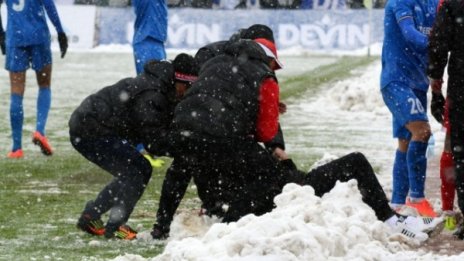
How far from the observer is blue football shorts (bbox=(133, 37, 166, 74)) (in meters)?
12.2

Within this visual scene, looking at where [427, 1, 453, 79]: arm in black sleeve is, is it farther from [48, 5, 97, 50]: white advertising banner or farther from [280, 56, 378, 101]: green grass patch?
[48, 5, 97, 50]: white advertising banner

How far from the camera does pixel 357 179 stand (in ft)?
26.3

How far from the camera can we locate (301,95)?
2252 cm

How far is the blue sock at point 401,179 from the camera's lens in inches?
368

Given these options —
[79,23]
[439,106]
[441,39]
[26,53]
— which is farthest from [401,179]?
[79,23]

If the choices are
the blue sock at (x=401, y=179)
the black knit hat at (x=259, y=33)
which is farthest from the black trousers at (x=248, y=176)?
the blue sock at (x=401, y=179)

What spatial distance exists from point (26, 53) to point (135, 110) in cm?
524

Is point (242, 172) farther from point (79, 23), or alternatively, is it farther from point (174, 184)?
point (79, 23)

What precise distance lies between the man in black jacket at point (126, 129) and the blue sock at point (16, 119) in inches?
179

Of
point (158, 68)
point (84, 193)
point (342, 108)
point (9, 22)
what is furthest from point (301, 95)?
point (158, 68)

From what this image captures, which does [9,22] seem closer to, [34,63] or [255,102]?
[34,63]

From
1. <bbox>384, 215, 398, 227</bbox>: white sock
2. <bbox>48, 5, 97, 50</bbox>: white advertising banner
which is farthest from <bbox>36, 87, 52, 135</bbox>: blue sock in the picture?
<bbox>48, 5, 97, 50</bbox>: white advertising banner

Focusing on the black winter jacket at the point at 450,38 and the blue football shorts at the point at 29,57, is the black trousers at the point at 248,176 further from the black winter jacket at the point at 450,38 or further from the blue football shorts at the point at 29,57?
the blue football shorts at the point at 29,57

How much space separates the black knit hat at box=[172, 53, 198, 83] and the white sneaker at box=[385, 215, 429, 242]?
150 cm
